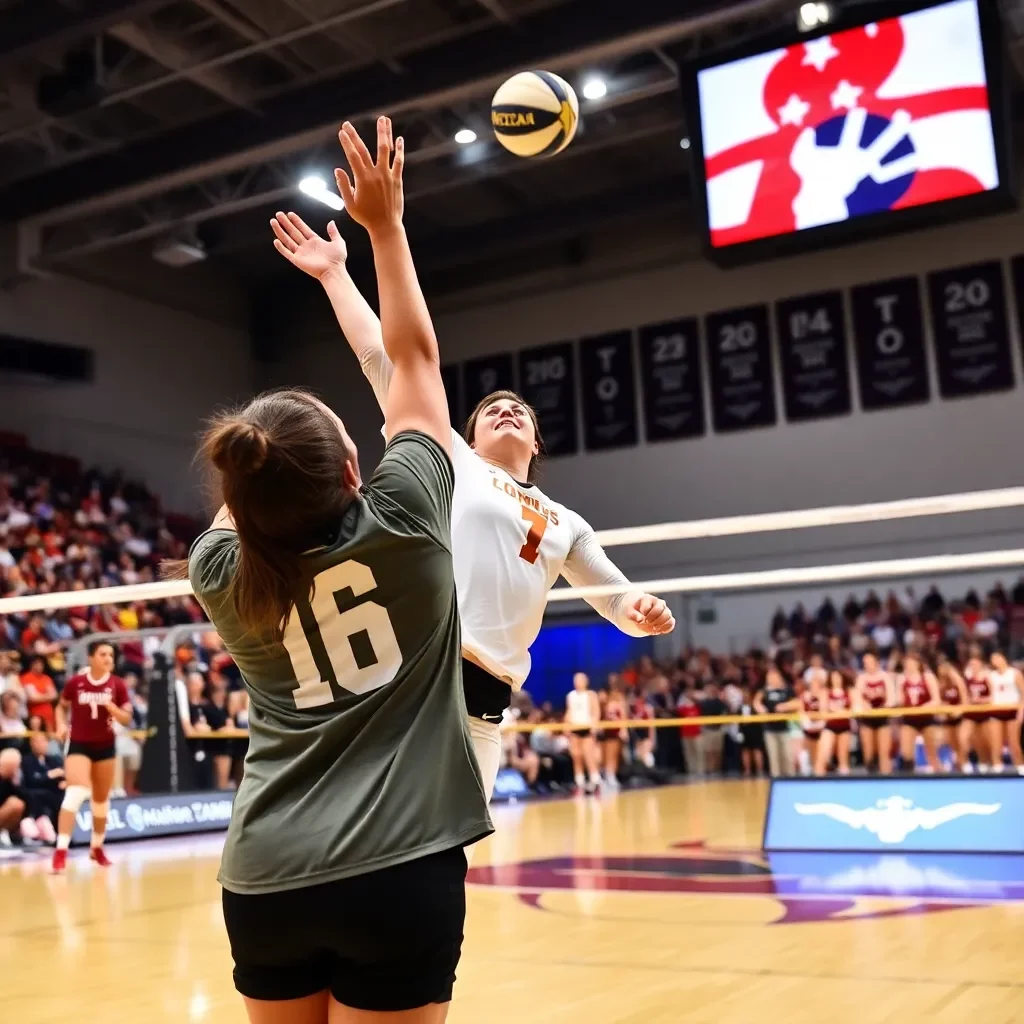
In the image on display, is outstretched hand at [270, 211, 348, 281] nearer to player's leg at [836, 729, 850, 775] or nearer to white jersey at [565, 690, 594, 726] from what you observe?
player's leg at [836, 729, 850, 775]

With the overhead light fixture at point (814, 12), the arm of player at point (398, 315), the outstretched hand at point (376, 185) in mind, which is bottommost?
the arm of player at point (398, 315)

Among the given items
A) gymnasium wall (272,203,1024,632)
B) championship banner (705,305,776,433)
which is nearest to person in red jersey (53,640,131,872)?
gymnasium wall (272,203,1024,632)

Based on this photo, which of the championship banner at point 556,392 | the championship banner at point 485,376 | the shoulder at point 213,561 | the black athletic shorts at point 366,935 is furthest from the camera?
the championship banner at point 485,376

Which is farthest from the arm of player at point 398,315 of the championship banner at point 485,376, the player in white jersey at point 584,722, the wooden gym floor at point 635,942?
the championship banner at point 485,376

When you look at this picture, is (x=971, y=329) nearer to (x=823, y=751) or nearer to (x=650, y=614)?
(x=823, y=751)

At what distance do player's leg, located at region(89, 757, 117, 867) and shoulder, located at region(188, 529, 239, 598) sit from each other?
7.31 meters

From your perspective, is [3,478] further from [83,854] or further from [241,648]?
[241,648]

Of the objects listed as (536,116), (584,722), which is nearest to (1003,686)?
(584,722)

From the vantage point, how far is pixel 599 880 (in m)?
6.35

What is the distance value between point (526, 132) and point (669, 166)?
12766mm

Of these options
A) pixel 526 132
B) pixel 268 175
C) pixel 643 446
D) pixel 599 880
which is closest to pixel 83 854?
pixel 599 880

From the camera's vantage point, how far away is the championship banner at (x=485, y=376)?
19.7 metres

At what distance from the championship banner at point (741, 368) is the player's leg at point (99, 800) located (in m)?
11.9

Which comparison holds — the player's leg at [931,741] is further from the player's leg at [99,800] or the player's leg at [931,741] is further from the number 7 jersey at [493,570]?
the number 7 jersey at [493,570]
